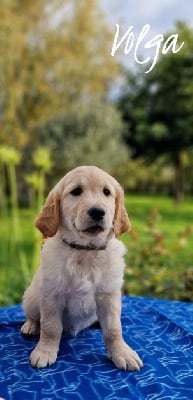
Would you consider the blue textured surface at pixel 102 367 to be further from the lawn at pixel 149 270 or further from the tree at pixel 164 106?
the tree at pixel 164 106

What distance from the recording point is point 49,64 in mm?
6859

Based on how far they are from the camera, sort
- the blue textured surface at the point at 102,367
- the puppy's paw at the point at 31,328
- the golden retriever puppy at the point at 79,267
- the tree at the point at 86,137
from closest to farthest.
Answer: the blue textured surface at the point at 102,367, the golden retriever puppy at the point at 79,267, the puppy's paw at the point at 31,328, the tree at the point at 86,137

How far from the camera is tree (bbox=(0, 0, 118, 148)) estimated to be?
652 centimetres

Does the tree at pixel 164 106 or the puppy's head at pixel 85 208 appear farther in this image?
Answer: the tree at pixel 164 106

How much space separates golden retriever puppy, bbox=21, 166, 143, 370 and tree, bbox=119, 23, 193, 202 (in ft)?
19.8

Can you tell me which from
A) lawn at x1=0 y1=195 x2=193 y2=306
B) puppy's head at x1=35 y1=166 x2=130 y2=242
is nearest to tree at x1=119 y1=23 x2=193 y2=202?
lawn at x1=0 y1=195 x2=193 y2=306

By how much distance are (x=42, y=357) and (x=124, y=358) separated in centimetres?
24

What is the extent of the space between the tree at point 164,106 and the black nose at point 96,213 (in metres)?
6.16

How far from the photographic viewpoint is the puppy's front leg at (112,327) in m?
1.48

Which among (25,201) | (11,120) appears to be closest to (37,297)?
(11,120)

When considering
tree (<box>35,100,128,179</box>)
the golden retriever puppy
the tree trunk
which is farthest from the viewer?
the tree trunk

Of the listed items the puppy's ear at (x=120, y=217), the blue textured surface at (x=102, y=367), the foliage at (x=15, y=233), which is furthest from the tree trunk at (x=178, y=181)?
the puppy's ear at (x=120, y=217)

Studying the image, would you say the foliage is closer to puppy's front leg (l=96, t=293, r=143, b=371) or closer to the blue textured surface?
the blue textured surface

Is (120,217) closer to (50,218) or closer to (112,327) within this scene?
(50,218)
